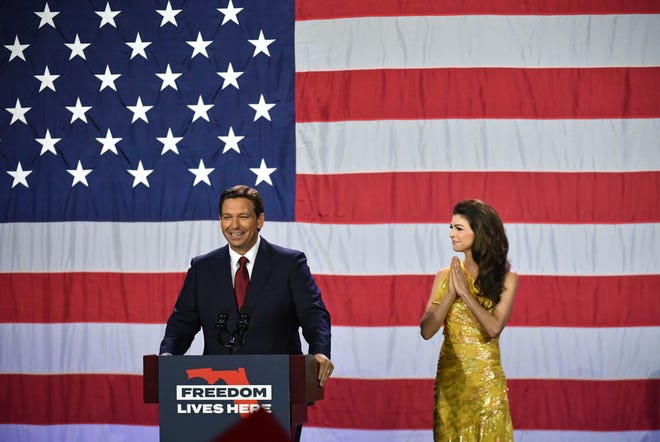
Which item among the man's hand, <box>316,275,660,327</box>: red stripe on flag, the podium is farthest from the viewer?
<box>316,275,660,327</box>: red stripe on flag

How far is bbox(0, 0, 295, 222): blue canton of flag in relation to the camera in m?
5.03

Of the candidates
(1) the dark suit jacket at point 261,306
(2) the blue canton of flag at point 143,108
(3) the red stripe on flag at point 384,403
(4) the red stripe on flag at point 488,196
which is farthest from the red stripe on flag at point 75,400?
(1) the dark suit jacket at point 261,306

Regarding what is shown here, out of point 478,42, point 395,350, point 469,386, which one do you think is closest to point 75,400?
point 395,350

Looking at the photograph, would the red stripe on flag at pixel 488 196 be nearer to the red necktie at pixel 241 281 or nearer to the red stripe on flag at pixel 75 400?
the red stripe on flag at pixel 75 400

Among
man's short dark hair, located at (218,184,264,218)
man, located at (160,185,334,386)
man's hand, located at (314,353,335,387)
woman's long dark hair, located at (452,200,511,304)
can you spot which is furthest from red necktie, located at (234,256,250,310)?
woman's long dark hair, located at (452,200,511,304)

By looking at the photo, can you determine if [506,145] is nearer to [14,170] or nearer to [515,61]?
[515,61]

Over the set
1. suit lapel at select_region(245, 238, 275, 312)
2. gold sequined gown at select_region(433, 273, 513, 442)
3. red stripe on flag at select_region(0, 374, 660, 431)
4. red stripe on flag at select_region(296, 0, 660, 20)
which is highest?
red stripe on flag at select_region(296, 0, 660, 20)

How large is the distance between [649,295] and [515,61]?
1.58 metres

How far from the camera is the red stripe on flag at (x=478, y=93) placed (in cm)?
484

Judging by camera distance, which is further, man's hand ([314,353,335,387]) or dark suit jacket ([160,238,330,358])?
dark suit jacket ([160,238,330,358])

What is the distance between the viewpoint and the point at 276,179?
196 inches

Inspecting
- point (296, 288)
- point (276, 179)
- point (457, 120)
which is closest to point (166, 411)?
A: point (296, 288)

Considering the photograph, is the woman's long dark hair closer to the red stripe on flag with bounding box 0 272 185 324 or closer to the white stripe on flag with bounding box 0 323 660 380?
the white stripe on flag with bounding box 0 323 660 380

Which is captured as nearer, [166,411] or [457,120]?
[166,411]
